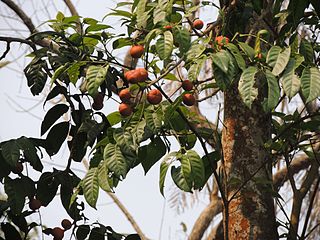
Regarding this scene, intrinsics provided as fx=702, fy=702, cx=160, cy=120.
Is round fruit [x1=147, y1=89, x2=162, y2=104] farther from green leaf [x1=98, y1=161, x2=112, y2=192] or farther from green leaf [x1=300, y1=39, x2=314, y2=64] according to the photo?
green leaf [x1=300, y1=39, x2=314, y2=64]

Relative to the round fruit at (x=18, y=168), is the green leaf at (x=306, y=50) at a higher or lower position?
higher

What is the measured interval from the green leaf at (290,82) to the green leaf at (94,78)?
0.34m

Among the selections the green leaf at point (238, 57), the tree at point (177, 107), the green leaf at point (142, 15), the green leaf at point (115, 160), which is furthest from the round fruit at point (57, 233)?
the green leaf at point (238, 57)

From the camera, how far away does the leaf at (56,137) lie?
5.52 ft

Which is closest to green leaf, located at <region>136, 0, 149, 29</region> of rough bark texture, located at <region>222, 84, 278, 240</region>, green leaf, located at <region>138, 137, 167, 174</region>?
green leaf, located at <region>138, 137, 167, 174</region>

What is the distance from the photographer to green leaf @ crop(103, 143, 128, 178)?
4.28 feet

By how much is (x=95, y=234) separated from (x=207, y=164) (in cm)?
31

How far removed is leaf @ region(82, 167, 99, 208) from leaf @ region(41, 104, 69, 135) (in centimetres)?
37

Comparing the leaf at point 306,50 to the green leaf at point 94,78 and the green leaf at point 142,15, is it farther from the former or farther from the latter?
the green leaf at point 94,78

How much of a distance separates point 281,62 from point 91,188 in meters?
0.43

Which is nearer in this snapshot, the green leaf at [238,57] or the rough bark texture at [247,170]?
the green leaf at [238,57]

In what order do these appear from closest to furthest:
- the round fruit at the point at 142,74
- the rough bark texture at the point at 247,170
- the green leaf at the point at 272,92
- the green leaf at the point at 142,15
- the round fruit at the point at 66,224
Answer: the green leaf at the point at 272,92 → the round fruit at the point at 142,74 → the green leaf at the point at 142,15 → the rough bark texture at the point at 247,170 → the round fruit at the point at 66,224

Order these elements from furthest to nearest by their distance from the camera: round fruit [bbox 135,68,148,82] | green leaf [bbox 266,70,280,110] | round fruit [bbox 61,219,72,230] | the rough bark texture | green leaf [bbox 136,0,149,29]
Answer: round fruit [bbox 61,219,72,230] < the rough bark texture < green leaf [bbox 136,0,149,29] < round fruit [bbox 135,68,148,82] < green leaf [bbox 266,70,280,110]

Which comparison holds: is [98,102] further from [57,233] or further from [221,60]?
[221,60]
